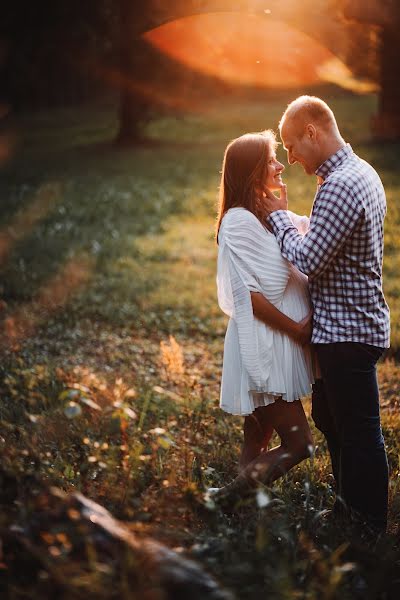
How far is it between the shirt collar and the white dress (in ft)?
1.37

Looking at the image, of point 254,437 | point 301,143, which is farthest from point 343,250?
point 254,437

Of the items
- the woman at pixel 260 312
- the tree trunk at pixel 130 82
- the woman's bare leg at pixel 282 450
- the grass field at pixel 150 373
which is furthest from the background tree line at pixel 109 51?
the woman's bare leg at pixel 282 450

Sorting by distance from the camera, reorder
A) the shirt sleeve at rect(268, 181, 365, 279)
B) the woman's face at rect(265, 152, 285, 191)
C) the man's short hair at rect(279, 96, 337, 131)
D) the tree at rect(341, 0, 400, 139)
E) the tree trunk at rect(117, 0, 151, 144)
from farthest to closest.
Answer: the tree trunk at rect(117, 0, 151, 144) < the tree at rect(341, 0, 400, 139) < the woman's face at rect(265, 152, 285, 191) < the man's short hair at rect(279, 96, 337, 131) < the shirt sleeve at rect(268, 181, 365, 279)

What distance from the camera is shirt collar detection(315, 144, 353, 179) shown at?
11.1 ft

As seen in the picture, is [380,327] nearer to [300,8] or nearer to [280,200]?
[280,200]

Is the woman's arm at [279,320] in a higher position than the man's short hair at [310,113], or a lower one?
lower

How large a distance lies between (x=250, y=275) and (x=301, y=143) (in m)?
0.73

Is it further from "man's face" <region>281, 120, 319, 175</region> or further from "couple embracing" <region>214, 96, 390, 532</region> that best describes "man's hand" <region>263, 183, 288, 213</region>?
"man's face" <region>281, 120, 319, 175</region>

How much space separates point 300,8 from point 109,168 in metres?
15.4

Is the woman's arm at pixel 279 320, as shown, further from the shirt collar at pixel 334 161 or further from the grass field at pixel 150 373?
the shirt collar at pixel 334 161

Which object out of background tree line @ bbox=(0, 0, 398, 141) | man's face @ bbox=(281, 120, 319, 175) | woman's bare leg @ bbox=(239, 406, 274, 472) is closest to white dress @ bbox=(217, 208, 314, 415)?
woman's bare leg @ bbox=(239, 406, 274, 472)

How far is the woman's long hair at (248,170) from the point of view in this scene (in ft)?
11.1

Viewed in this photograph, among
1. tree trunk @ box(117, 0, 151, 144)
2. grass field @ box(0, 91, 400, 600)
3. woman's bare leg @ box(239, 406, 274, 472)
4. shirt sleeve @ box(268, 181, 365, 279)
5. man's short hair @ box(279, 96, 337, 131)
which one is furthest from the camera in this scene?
tree trunk @ box(117, 0, 151, 144)

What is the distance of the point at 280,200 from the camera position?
3.50 meters
